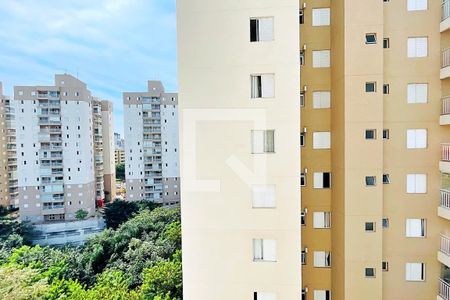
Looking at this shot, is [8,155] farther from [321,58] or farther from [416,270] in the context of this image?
[416,270]

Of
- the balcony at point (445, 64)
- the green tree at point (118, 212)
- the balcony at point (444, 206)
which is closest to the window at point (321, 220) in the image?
the balcony at point (444, 206)

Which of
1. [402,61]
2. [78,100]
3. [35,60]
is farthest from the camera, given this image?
[78,100]

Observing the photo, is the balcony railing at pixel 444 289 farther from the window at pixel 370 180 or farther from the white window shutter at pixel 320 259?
the window at pixel 370 180

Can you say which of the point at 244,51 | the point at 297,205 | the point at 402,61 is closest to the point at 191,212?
the point at 297,205

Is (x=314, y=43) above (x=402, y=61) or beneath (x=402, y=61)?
above

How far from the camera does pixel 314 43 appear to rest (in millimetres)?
4934

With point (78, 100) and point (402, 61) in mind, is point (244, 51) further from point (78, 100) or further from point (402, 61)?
point (78, 100)

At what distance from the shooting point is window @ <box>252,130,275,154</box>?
3152 millimetres

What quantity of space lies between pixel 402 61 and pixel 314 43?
162 cm

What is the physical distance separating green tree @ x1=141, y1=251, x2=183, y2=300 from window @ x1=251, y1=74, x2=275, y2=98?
6353mm

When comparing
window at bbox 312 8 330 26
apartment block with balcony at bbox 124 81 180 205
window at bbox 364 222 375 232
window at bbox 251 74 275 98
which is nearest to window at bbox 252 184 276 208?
window at bbox 251 74 275 98

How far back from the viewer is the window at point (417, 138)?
4.46 m

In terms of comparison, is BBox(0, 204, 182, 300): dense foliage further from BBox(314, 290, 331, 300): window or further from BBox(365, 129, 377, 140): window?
BBox(365, 129, 377, 140): window

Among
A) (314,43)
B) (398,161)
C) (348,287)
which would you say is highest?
(314,43)
